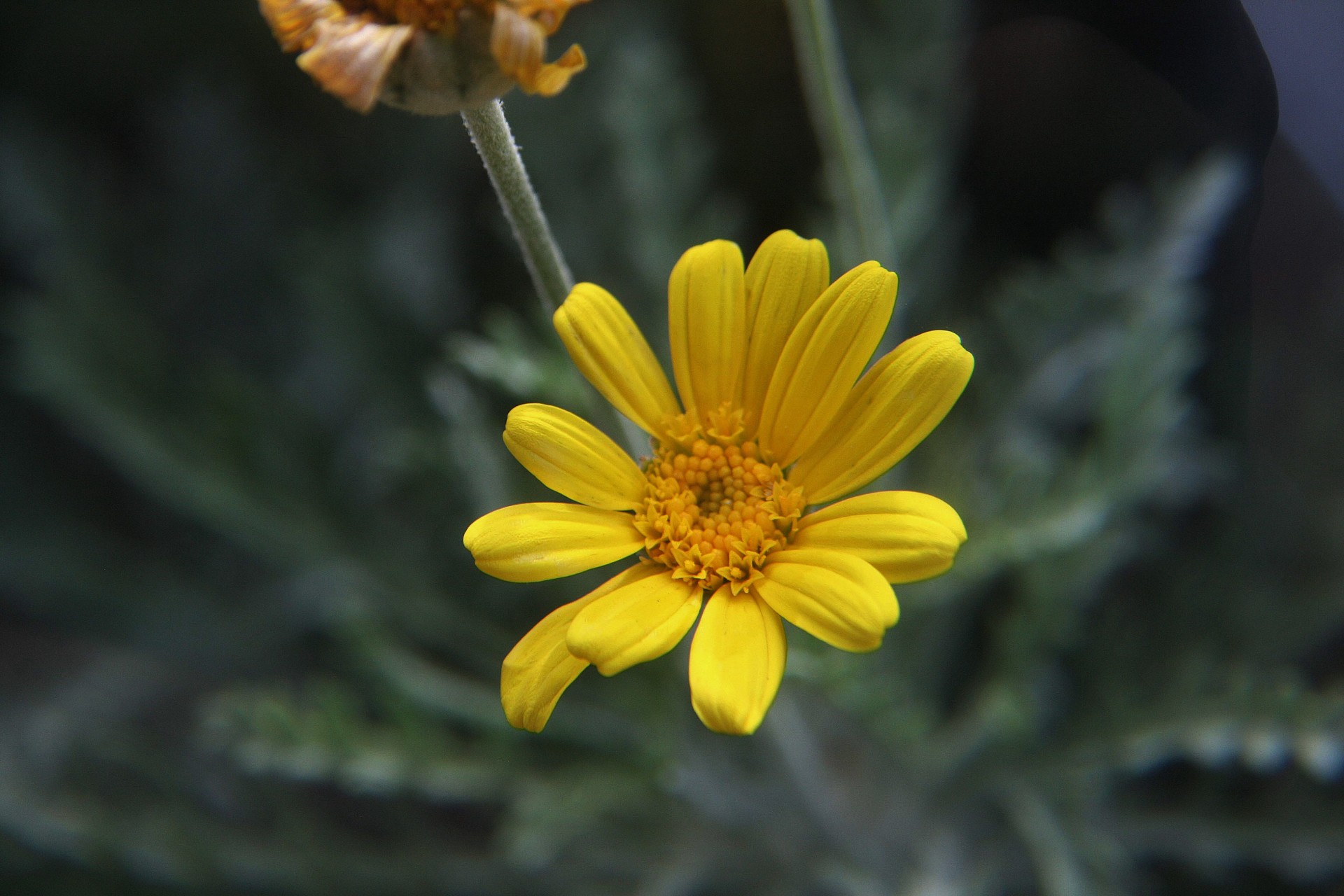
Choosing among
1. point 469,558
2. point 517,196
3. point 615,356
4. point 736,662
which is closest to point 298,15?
point 517,196

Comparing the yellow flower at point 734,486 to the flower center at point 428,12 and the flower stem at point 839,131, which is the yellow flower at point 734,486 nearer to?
the flower center at point 428,12

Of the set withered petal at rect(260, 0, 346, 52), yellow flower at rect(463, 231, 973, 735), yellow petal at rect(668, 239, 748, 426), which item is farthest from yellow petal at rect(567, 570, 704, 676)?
withered petal at rect(260, 0, 346, 52)

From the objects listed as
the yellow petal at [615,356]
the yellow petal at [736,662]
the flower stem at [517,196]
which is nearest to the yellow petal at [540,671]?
the yellow petal at [736,662]

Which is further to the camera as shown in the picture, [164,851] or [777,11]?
[777,11]

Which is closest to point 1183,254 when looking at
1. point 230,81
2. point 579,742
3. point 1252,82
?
point 1252,82

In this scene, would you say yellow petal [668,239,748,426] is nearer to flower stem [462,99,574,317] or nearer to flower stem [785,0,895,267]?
flower stem [462,99,574,317]

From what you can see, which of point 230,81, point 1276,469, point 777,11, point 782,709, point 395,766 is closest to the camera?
point 782,709

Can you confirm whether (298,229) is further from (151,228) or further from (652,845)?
(652,845)
